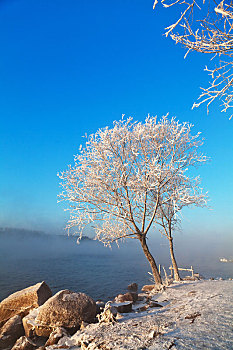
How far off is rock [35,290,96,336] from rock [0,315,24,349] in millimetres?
1394

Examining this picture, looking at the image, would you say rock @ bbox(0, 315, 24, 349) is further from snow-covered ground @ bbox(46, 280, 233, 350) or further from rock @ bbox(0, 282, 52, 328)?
snow-covered ground @ bbox(46, 280, 233, 350)

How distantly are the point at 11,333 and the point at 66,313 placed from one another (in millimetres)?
2528

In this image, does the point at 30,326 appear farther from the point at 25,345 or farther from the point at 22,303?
the point at 22,303

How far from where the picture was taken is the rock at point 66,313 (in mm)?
6676

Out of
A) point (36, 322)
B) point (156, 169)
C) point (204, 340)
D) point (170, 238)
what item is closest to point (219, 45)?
point (204, 340)

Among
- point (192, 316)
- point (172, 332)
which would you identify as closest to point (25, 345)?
point (172, 332)

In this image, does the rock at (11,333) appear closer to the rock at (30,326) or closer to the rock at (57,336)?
the rock at (30,326)

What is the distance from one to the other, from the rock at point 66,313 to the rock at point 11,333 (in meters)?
1.39

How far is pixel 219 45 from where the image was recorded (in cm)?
390

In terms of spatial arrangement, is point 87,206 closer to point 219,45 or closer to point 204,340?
point 204,340

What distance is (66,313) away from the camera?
6844 mm

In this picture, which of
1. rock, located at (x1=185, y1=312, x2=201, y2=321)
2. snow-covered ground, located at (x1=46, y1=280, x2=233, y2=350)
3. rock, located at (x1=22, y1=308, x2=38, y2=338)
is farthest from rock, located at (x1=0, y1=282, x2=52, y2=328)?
rock, located at (x1=185, y1=312, x2=201, y2=321)

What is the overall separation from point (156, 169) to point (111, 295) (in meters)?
11.6

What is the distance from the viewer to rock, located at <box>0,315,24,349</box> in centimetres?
718
